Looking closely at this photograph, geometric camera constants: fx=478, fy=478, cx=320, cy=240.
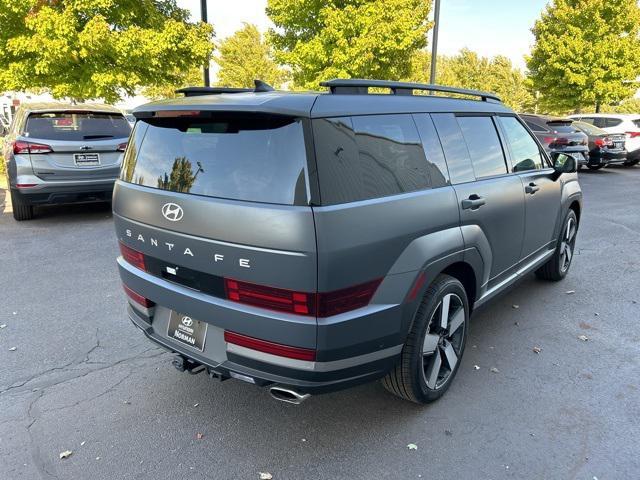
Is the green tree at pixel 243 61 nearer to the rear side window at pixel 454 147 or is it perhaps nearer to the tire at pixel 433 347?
the rear side window at pixel 454 147

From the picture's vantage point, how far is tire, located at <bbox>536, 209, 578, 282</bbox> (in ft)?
15.9

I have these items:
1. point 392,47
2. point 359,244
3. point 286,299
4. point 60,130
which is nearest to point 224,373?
point 286,299

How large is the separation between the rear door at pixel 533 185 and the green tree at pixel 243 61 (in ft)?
80.0

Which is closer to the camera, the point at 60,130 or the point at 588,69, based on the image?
the point at 60,130

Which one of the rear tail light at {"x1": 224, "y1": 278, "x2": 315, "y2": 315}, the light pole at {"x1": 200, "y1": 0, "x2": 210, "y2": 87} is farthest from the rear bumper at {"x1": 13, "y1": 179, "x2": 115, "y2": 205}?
the rear tail light at {"x1": 224, "y1": 278, "x2": 315, "y2": 315}

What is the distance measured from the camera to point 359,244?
2.19 m

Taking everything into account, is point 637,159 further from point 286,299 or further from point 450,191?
point 286,299

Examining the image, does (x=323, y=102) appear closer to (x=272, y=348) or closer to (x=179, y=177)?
(x=179, y=177)

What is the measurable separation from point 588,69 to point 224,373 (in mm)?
24102

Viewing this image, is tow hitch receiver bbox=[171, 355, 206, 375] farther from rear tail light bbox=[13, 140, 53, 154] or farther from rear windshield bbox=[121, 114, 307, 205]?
rear tail light bbox=[13, 140, 53, 154]

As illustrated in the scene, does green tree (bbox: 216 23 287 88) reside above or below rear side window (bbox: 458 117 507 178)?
above

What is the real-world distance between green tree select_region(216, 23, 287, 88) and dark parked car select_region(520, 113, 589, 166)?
16497 millimetres

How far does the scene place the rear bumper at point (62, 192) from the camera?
684 cm

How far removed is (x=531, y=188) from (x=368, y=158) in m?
2.08
